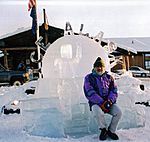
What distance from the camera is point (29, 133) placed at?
21.8 ft

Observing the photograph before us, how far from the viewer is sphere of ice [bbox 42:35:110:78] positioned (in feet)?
27.3

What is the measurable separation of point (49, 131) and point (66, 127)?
0.34 metres

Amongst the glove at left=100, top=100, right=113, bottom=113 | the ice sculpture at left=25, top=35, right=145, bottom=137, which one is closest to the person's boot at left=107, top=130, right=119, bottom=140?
the glove at left=100, top=100, right=113, bottom=113

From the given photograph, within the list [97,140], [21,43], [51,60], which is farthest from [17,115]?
[21,43]

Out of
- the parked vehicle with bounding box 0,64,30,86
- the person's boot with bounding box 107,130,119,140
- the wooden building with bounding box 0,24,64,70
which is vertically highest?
the wooden building with bounding box 0,24,64,70

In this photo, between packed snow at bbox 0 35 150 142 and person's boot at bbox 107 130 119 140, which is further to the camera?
packed snow at bbox 0 35 150 142

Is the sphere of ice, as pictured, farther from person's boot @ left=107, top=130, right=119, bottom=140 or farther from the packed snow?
person's boot @ left=107, top=130, right=119, bottom=140

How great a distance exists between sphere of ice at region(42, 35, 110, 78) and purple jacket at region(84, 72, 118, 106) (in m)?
2.10

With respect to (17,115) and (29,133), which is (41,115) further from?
(17,115)

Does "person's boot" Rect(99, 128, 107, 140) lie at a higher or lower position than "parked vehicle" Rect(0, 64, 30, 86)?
lower

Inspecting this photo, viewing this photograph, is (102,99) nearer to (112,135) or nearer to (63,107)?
(112,135)

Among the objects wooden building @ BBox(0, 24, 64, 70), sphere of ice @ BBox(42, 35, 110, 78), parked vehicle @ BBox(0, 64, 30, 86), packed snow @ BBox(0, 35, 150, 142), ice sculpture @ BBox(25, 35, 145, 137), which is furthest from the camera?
wooden building @ BBox(0, 24, 64, 70)

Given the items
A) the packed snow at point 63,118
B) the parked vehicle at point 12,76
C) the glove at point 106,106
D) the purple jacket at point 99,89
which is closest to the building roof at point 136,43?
the parked vehicle at point 12,76

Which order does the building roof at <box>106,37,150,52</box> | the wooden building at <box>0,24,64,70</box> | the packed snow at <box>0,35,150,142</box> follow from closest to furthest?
the packed snow at <box>0,35,150,142</box> < the wooden building at <box>0,24,64,70</box> < the building roof at <box>106,37,150,52</box>
